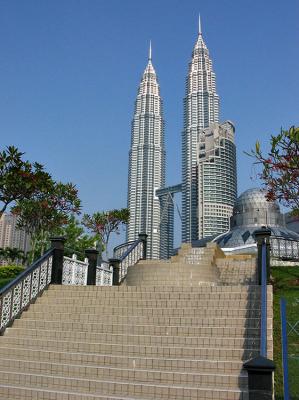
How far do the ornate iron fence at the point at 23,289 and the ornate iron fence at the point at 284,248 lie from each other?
1509cm

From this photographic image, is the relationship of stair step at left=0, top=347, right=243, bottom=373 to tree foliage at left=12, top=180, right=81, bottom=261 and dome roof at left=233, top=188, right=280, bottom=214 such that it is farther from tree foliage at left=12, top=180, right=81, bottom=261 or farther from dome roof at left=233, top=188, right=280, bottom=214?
dome roof at left=233, top=188, right=280, bottom=214

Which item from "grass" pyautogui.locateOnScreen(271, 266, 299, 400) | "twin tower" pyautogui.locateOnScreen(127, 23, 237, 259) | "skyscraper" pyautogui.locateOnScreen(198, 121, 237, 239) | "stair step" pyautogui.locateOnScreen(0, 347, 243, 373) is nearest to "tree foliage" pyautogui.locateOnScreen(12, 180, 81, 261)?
"grass" pyautogui.locateOnScreen(271, 266, 299, 400)

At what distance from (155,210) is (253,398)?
148m

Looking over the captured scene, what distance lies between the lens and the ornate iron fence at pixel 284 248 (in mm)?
23469

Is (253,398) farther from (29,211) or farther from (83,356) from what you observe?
(29,211)

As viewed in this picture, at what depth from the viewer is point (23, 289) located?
1078 cm

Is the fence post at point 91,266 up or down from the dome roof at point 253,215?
down

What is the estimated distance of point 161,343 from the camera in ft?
27.7

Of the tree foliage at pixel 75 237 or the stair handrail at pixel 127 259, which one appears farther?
the tree foliage at pixel 75 237

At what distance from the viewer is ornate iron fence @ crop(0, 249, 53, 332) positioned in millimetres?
9984

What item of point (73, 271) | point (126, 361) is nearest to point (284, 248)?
point (73, 271)

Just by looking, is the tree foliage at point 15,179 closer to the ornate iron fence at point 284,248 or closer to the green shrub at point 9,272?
the green shrub at point 9,272

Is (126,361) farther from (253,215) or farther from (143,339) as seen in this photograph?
(253,215)

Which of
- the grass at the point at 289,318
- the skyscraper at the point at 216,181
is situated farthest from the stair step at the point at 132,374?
the skyscraper at the point at 216,181
